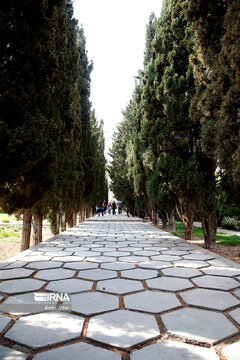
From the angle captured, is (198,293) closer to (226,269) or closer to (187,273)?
(187,273)

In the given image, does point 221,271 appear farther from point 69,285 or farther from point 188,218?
point 188,218

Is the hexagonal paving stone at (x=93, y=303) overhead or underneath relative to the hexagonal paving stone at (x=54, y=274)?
underneath

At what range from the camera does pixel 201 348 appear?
1446mm

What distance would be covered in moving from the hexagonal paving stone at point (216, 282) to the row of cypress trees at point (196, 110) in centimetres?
144

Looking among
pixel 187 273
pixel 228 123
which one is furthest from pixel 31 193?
pixel 228 123

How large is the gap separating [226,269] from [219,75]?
305 cm

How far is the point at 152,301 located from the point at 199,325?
519mm

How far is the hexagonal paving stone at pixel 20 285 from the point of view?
7.88 feet

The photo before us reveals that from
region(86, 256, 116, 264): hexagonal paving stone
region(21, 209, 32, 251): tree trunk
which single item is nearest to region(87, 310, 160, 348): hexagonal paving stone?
region(86, 256, 116, 264): hexagonal paving stone

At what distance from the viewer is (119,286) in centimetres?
A: 254

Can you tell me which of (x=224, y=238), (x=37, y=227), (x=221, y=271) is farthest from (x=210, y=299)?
(x=224, y=238)

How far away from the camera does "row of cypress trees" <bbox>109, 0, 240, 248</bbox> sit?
12.4ft

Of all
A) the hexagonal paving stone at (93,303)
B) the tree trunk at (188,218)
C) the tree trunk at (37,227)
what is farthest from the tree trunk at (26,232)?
the tree trunk at (188,218)

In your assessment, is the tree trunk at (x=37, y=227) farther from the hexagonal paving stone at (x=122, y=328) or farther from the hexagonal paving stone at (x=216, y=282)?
the hexagonal paving stone at (x=122, y=328)
